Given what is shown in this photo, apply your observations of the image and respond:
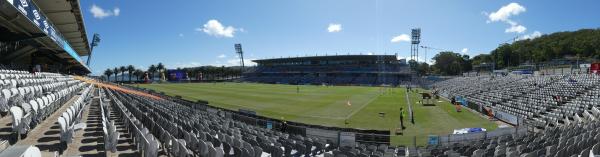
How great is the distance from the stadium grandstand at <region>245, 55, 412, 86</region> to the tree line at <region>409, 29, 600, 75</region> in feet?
49.1

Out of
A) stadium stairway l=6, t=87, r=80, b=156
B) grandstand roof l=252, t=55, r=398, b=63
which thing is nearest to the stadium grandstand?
grandstand roof l=252, t=55, r=398, b=63

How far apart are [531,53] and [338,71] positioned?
65543 mm

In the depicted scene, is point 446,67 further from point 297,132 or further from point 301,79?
point 297,132

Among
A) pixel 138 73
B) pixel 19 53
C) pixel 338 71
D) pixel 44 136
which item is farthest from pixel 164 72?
pixel 44 136

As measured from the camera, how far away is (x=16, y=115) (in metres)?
8.85

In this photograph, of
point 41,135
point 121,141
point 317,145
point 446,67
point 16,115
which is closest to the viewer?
point 16,115

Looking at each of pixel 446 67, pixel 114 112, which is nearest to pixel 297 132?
pixel 114 112

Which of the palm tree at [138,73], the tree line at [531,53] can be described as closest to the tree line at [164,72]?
the palm tree at [138,73]

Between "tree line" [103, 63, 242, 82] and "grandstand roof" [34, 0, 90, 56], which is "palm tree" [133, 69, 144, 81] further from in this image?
"grandstand roof" [34, 0, 90, 56]

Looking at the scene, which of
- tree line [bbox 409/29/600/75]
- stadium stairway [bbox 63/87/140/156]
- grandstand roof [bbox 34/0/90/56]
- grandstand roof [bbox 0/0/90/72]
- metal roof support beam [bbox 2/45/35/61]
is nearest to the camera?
stadium stairway [bbox 63/87/140/156]

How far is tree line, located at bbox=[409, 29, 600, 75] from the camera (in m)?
121

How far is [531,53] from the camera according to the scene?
137875mm

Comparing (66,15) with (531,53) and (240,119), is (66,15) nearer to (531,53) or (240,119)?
(240,119)

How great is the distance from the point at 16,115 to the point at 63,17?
30120mm
